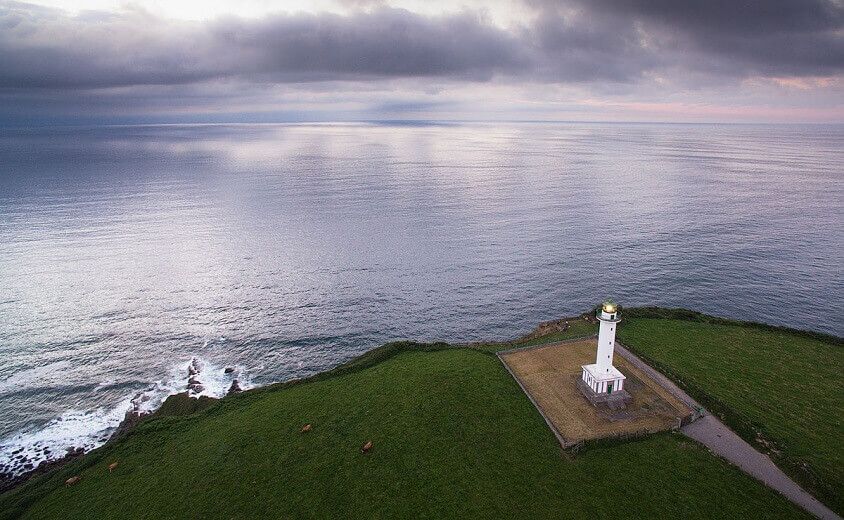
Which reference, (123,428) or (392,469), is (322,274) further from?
(392,469)

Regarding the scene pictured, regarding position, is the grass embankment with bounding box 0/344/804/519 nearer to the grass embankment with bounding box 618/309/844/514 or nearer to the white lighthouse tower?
the white lighthouse tower

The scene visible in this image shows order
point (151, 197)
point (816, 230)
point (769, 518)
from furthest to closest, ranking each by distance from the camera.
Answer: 1. point (151, 197)
2. point (816, 230)
3. point (769, 518)

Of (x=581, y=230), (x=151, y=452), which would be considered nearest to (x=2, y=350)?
(x=151, y=452)

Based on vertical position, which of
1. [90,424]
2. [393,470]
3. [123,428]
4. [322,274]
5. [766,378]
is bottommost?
[90,424]

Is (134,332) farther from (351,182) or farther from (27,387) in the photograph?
(351,182)

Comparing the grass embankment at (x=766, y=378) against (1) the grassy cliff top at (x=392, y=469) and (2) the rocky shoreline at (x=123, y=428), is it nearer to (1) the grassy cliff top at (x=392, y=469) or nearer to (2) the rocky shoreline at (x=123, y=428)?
(1) the grassy cliff top at (x=392, y=469)

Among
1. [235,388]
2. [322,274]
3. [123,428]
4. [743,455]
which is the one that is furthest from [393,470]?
[322,274]
